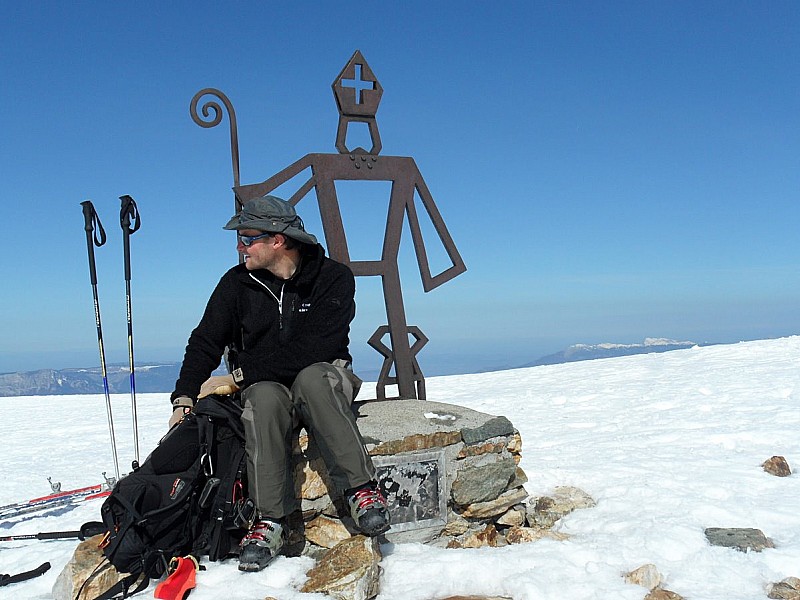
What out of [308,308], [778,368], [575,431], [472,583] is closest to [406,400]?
[308,308]

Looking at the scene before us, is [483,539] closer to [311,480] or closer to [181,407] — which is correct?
[311,480]

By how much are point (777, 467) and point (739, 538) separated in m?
1.59

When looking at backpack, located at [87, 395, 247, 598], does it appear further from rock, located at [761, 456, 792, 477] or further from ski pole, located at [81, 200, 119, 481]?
rock, located at [761, 456, 792, 477]

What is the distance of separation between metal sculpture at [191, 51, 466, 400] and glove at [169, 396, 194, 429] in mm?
1565

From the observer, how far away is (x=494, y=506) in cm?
409

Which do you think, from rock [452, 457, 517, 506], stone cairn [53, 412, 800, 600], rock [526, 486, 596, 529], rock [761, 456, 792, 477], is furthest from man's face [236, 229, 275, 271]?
rock [761, 456, 792, 477]

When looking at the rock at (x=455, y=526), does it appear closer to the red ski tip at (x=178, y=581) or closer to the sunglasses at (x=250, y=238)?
the red ski tip at (x=178, y=581)

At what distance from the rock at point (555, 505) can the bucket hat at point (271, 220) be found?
212 centimetres

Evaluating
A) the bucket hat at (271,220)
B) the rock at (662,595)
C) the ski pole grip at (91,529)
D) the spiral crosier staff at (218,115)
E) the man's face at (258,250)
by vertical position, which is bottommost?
the rock at (662,595)

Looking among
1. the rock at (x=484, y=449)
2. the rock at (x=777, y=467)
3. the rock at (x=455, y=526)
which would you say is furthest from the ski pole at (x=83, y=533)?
the rock at (x=777, y=467)

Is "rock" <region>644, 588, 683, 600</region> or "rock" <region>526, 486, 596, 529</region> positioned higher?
"rock" <region>526, 486, 596, 529</region>

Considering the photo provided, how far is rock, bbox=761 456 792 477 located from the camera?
16.2 ft

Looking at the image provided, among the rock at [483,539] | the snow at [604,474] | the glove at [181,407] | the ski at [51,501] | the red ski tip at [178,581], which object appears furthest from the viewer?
the ski at [51,501]

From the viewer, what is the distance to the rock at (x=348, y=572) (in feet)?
9.57
